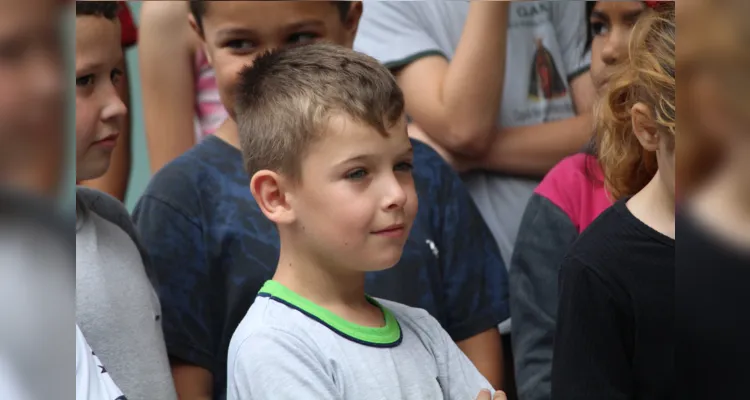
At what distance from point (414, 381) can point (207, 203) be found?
0.29 meters

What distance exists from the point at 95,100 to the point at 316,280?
10.8 inches

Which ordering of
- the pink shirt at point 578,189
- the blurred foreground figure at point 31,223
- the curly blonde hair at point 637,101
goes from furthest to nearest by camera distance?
the pink shirt at point 578,189, the curly blonde hair at point 637,101, the blurred foreground figure at point 31,223

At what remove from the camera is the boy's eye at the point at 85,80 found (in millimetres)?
945

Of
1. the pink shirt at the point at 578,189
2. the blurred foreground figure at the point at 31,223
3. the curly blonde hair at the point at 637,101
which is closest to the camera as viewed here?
the blurred foreground figure at the point at 31,223

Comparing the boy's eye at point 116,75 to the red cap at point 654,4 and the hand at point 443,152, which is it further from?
the red cap at point 654,4

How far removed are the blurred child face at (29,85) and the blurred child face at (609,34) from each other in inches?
21.1

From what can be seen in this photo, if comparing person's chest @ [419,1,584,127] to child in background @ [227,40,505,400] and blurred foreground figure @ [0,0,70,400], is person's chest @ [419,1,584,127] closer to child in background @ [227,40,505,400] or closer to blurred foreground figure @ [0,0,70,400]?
child in background @ [227,40,505,400]

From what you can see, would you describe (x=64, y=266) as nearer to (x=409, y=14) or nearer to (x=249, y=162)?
(x=249, y=162)

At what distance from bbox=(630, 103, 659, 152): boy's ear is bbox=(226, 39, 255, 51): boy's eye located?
375mm

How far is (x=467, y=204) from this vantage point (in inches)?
41.7

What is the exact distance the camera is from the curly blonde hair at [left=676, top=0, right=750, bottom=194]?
82 cm

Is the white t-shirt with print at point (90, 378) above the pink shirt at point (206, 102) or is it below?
below

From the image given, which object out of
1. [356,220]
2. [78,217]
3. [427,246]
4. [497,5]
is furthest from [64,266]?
[497,5]

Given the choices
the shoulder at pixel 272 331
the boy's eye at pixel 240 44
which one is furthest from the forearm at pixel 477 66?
the shoulder at pixel 272 331
